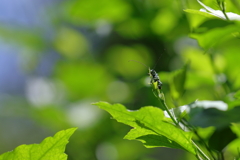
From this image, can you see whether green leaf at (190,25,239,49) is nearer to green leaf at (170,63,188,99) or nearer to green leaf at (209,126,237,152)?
green leaf at (170,63,188,99)

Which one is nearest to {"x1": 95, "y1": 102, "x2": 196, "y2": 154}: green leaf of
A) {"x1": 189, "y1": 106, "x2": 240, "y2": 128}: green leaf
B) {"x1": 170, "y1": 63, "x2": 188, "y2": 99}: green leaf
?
{"x1": 189, "y1": 106, "x2": 240, "y2": 128}: green leaf

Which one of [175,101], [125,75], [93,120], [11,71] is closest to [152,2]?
[125,75]

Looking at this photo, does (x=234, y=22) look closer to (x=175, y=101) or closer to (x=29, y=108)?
(x=175, y=101)

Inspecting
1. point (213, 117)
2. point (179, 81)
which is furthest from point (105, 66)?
point (213, 117)

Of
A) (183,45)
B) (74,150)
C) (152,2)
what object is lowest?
(74,150)

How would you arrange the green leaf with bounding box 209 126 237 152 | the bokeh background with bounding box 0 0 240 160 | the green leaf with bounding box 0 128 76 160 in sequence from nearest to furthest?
the green leaf with bounding box 0 128 76 160 < the green leaf with bounding box 209 126 237 152 < the bokeh background with bounding box 0 0 240 160
